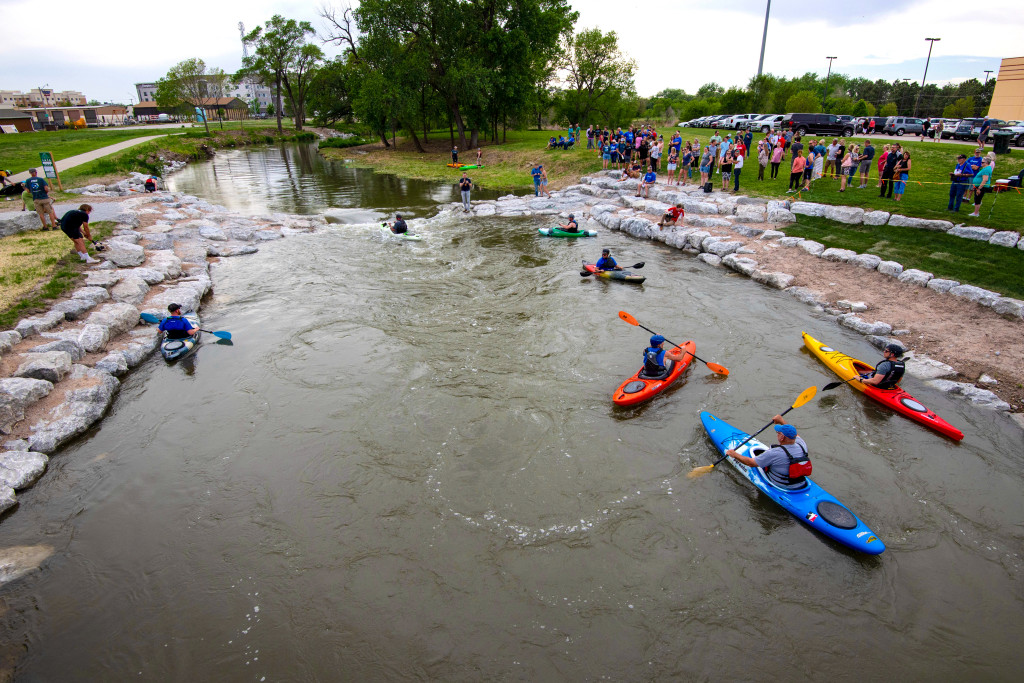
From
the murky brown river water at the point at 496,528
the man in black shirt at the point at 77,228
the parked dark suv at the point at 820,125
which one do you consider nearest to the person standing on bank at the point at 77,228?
the man in black shirt at the point at 77,228

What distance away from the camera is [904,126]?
27828 millimetres

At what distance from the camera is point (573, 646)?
4.97m

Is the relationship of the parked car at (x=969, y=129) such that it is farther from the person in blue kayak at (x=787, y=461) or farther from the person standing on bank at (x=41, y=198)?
the person standing on bank at (x=41, y=198)

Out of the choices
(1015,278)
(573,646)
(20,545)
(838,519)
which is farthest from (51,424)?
(1015,278)

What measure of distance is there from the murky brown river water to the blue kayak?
210 millimetres

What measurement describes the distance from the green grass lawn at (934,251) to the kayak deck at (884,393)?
4.28 metres

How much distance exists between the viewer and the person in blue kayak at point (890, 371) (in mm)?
7934

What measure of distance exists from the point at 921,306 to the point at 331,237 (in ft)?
55.7

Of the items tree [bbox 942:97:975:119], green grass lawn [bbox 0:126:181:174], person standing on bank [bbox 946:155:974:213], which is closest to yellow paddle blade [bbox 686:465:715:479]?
person standing on bank [bbox 946:155:974:213]

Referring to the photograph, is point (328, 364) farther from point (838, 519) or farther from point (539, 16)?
point (539, 16)

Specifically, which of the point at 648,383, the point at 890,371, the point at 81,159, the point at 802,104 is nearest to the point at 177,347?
the point at 648,383

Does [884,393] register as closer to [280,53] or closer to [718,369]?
[718,369]

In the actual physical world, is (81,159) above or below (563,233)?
above

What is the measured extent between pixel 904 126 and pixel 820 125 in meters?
4.69
